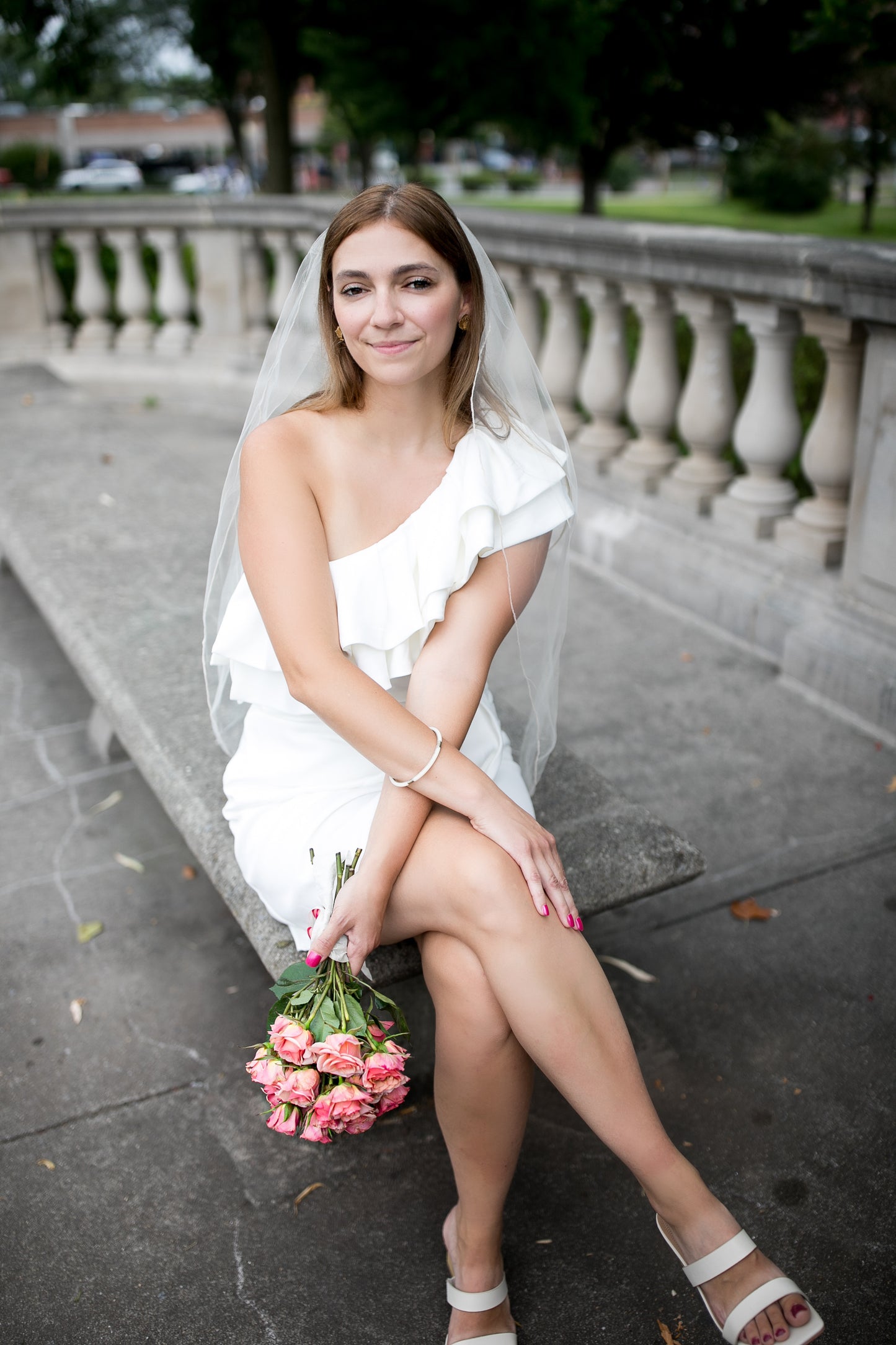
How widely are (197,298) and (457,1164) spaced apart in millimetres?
7542

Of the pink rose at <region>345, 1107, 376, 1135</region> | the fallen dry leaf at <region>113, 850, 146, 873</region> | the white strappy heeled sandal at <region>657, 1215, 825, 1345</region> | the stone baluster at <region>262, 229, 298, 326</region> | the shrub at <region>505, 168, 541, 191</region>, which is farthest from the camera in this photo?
the shrub at <region>505, 168, 541, 191</region>

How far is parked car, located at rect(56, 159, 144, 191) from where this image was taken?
146 feet

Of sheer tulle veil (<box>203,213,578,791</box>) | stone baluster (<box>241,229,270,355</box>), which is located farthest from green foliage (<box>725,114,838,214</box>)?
sheer tulle veil (<box>203,213,578,791</box>)

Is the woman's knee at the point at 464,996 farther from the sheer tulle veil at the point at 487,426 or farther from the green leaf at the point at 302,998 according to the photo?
the sheer tulle veil at the point at 487,426

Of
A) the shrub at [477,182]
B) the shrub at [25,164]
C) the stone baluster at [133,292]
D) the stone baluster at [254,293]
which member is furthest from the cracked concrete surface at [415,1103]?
the shrub at [477,182]

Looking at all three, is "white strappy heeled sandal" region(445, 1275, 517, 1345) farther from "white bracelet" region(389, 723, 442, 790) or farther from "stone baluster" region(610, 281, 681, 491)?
"stone baluster" region(610, 281, 681, 491)

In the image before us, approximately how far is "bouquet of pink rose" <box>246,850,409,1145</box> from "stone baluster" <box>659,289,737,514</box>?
328 cm

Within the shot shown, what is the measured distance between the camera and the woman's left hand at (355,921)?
6.50 feet

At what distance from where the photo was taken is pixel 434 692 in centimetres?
228

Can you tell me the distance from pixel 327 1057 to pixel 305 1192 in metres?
0.62

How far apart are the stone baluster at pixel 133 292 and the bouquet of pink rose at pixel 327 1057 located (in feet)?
23.8

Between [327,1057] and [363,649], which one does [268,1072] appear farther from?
[363,649]

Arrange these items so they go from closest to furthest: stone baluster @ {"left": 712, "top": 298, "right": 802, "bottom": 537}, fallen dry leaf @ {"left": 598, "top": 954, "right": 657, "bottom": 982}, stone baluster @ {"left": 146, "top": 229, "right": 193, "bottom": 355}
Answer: fallen dry leaf @ {"left": 598, "top": 954, "right": 657, "bottom": 982}, stone baluster @ {"left": 712, "top": 298, "right": 802, "bottom": 537}, stone baluster @ {"left": 146, "top": 229, "right": 193, "bottom": 355}

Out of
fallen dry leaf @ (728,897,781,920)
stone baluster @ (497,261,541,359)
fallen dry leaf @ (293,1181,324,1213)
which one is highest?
stone baluster @ (497,261,541,359)
